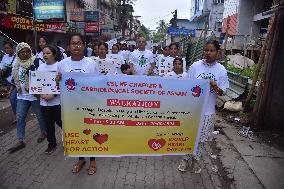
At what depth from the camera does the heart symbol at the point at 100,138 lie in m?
4.27

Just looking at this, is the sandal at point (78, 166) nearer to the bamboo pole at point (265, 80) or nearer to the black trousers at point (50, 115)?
the black trousers at point (50, 115)

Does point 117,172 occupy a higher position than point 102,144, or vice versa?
point 102,144

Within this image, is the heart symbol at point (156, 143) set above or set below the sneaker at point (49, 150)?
above

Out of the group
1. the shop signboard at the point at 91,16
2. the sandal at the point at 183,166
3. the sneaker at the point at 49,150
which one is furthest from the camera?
the shop signboard at the point at 91,16

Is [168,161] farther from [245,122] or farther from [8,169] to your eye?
[245,122]

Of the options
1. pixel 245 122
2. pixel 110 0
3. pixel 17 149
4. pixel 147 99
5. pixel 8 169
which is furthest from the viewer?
pixel 110 0

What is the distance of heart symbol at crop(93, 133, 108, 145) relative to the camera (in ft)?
14.0

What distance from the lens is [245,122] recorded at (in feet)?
25.6

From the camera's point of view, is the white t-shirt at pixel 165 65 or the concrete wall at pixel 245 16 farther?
the concrete wall at pixel 245 16

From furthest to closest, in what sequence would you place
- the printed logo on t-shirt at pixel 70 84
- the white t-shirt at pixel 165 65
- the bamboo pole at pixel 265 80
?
the white t-shirt at pixel 165 65, the bamboo pole at pixel 265 80, the printed logo on t-shirt at pixel 70 84

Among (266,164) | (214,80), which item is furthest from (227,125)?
(214,80)

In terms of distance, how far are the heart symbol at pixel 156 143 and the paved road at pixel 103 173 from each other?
583 mm

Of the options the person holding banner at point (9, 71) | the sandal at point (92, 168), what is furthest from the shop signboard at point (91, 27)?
the sandal at point (92, 168)

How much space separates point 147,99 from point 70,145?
123cm
